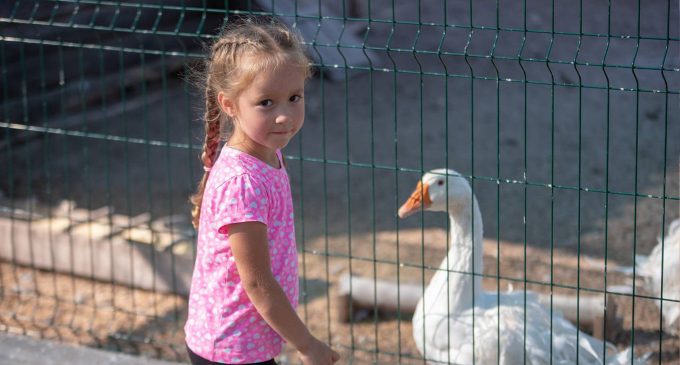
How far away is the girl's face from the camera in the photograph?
106 inches

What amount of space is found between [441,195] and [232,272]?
1913 millimetres

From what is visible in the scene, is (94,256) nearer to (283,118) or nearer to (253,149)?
(253,149)

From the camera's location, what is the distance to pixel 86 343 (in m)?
4.92

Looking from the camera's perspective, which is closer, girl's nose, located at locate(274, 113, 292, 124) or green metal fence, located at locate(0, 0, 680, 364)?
girl's nose, located at locate(274, 113, 292, 124)

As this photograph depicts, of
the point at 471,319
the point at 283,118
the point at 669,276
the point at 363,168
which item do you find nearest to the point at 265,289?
the point at 283,118

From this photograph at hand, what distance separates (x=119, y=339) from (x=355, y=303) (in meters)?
1.17

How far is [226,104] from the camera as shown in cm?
281

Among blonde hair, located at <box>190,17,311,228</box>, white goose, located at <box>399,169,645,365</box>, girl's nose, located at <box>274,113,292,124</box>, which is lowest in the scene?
white goose, located at <box>399,169,645,365</box>

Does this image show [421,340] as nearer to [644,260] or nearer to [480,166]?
[644,260]

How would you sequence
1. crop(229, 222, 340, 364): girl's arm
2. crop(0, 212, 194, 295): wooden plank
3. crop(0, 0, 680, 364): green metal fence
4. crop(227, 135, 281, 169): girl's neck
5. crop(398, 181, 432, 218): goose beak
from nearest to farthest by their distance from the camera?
crop(229, 222, 340, 364): girl's arm
crop(227, 135, 281, 169): girl's neck
crop(0, 0, 680, 364): green metal fence
crop(398, 181, 432, 218): goose beak
crop(0, 212, 194, 295): wooden plank

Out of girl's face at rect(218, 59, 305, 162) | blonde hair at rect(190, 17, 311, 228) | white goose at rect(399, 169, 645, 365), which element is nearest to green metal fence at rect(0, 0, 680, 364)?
white goose at rect(399, 169, 645, 365)

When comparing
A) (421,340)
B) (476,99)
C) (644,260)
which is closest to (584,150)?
(476,99)

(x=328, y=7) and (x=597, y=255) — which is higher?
(x=328, y=7)

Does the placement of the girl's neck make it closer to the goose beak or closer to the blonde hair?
the blonde hair
